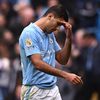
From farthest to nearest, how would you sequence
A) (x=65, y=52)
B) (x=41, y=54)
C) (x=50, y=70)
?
(x=65, y=52) < (x=41, y=54) < (x=50, y=70)

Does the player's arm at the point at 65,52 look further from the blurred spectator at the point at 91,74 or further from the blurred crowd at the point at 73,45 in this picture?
the blurred spectator at the point at 91,74

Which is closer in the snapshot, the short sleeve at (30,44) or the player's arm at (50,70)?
the player's arm at (50,70)

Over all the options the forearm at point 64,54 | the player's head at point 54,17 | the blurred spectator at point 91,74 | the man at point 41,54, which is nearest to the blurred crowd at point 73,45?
the blurred spectator at point 91,74

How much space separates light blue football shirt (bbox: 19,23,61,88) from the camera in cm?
835

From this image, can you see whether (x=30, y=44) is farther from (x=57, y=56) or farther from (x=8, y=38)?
(x=8, y=38)

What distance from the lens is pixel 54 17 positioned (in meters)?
8.44

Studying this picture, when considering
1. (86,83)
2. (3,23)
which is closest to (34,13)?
(3,23)

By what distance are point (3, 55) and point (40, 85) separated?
536 cm

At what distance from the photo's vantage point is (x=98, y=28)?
47.2 ft

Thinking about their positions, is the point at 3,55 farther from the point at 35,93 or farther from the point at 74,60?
the point at 35,93

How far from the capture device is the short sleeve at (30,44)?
8320mm

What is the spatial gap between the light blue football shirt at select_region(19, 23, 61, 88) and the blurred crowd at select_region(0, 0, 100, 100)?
3.74 m

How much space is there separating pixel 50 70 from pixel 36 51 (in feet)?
1.04

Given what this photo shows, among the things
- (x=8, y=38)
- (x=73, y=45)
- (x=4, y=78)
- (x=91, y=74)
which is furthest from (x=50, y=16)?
(x=8, y=38)
